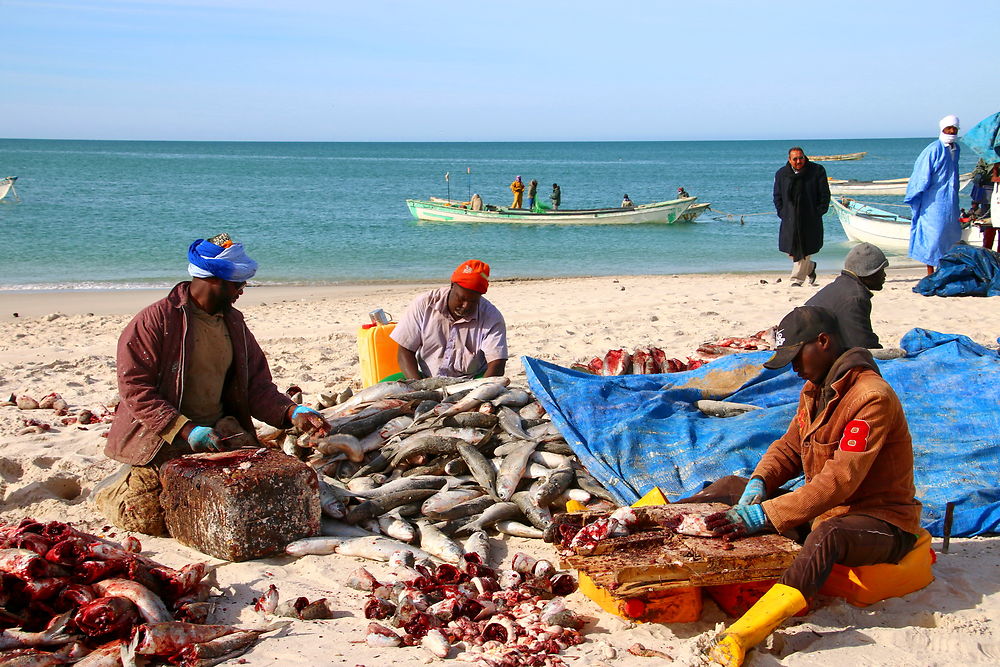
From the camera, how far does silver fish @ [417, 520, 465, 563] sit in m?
4.67

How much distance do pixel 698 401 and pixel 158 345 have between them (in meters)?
3.74

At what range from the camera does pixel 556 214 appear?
28891mm

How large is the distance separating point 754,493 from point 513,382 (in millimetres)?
3659

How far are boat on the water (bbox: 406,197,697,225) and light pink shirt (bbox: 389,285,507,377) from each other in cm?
2202

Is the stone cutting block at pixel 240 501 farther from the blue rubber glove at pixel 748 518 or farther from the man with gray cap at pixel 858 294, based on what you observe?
the man with gray cap at pixel 858 294

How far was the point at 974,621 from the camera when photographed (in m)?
3.88

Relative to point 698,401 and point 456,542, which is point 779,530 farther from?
point 698,401

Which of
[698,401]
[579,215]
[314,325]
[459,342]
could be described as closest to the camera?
[698,401]

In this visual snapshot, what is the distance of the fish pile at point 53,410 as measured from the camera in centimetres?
684

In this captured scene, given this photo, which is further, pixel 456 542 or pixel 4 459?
pixel 4 459

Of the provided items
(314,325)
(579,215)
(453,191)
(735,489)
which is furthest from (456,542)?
(453,191)

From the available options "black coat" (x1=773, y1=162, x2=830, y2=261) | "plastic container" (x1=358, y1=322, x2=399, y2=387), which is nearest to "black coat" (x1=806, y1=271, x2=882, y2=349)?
"plastic container" (x1=358, y1=322, x2=399, y2=387)

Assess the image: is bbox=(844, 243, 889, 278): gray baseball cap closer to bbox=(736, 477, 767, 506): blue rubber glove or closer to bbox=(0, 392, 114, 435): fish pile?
bbox=(736, 477, 767, 506): blue rubber glove

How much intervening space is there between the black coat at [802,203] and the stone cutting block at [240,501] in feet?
31.0
